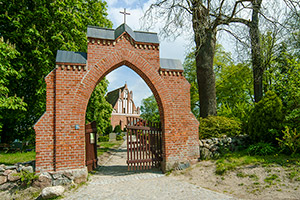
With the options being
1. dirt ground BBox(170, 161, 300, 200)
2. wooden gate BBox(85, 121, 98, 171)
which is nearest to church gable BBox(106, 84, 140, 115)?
wooden gate BBox(85, 121, 98, 171)

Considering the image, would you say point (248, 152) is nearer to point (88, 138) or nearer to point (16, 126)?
point (88, 138)

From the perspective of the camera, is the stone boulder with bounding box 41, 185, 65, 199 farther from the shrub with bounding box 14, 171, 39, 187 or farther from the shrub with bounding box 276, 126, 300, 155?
the shrub with bounding box 276, 126, 300, 155

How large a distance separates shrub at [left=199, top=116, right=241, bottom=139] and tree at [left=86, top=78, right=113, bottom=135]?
7421mm

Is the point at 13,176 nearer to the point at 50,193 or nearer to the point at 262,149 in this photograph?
the point at 50,193

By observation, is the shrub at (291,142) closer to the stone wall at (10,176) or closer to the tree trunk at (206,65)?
the tree trunk at (206,65)

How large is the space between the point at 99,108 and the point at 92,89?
9.45 metres

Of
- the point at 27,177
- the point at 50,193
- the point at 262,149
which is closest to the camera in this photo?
the point at 50,193

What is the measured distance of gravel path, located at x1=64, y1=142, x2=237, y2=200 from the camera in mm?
5164

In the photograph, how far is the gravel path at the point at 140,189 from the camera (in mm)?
5164

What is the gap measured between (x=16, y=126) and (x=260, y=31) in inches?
603

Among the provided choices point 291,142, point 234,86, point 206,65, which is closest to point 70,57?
point 206,65

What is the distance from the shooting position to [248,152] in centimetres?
743

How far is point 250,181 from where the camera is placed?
18.6ft

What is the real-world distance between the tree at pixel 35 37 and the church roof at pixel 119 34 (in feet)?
11.6
